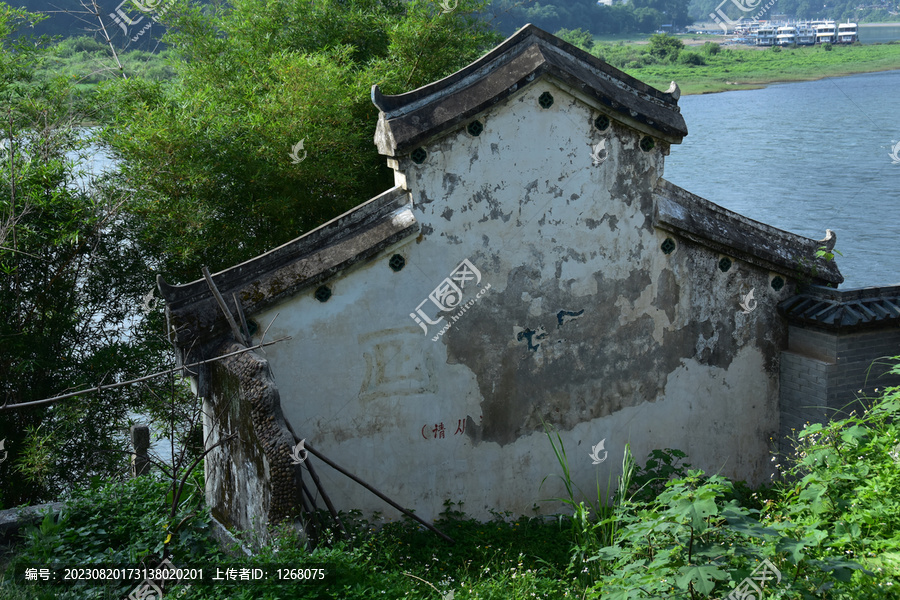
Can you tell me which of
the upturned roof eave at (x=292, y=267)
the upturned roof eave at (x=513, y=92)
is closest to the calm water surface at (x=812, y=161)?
the upturned roof eave at (x=513, y=92)

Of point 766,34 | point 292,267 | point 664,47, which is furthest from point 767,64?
point 292,267

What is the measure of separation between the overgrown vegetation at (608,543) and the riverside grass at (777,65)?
19062mm

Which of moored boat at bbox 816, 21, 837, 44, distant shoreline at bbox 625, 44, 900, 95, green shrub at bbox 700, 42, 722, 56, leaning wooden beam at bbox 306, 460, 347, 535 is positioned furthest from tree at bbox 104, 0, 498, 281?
moored boat at bbox 816, 21, 837, 44

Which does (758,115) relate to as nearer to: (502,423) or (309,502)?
(502,423)

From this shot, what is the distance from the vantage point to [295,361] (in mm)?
6094

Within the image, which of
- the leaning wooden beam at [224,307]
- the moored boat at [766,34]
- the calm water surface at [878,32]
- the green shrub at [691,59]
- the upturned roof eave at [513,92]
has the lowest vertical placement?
the leaning wooden beam at [224,307]

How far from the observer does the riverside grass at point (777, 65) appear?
→ 79.8 ft

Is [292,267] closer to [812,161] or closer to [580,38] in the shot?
[580,38]

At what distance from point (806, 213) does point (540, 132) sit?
42.6 feet

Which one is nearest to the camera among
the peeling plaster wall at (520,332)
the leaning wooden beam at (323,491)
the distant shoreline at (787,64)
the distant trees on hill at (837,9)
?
the leaning wooden beam at (323,491)

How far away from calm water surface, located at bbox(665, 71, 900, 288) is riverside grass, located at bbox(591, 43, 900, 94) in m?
0.69

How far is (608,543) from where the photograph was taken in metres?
5.95

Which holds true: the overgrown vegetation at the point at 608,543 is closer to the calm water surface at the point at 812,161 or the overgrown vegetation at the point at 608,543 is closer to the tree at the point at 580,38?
the calm water surface at the point at 812,161

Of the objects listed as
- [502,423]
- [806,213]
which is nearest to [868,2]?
[806,213]
